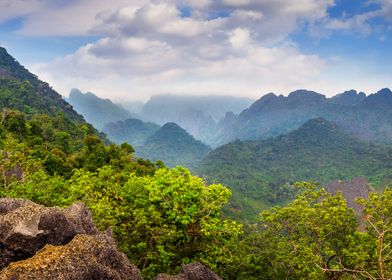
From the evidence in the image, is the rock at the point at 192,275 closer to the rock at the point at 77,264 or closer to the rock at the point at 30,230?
the rock at the point at 77,264

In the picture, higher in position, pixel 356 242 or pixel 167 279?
pixel 167 279

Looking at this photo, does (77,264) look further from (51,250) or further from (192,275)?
(192,275)

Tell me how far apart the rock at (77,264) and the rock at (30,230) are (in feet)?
5.54

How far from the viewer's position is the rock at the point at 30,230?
45.1 feet

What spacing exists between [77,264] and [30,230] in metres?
3.50

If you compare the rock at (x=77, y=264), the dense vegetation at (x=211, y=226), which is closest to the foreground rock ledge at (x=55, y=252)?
the rock at (x=77, y=264)

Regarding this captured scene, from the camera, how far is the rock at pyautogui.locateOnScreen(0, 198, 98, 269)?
45.1 feet

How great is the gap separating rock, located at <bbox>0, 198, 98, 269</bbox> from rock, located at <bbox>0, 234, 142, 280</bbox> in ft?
5.54

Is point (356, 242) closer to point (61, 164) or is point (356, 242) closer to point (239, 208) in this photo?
point (61, 164)

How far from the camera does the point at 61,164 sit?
56094 mm

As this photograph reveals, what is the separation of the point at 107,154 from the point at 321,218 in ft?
145

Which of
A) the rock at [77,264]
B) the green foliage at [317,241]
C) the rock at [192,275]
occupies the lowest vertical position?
the green foliage at [317,241]

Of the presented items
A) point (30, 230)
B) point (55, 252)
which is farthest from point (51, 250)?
point (30, 230)

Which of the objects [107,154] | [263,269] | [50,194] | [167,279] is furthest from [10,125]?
[167,279]
